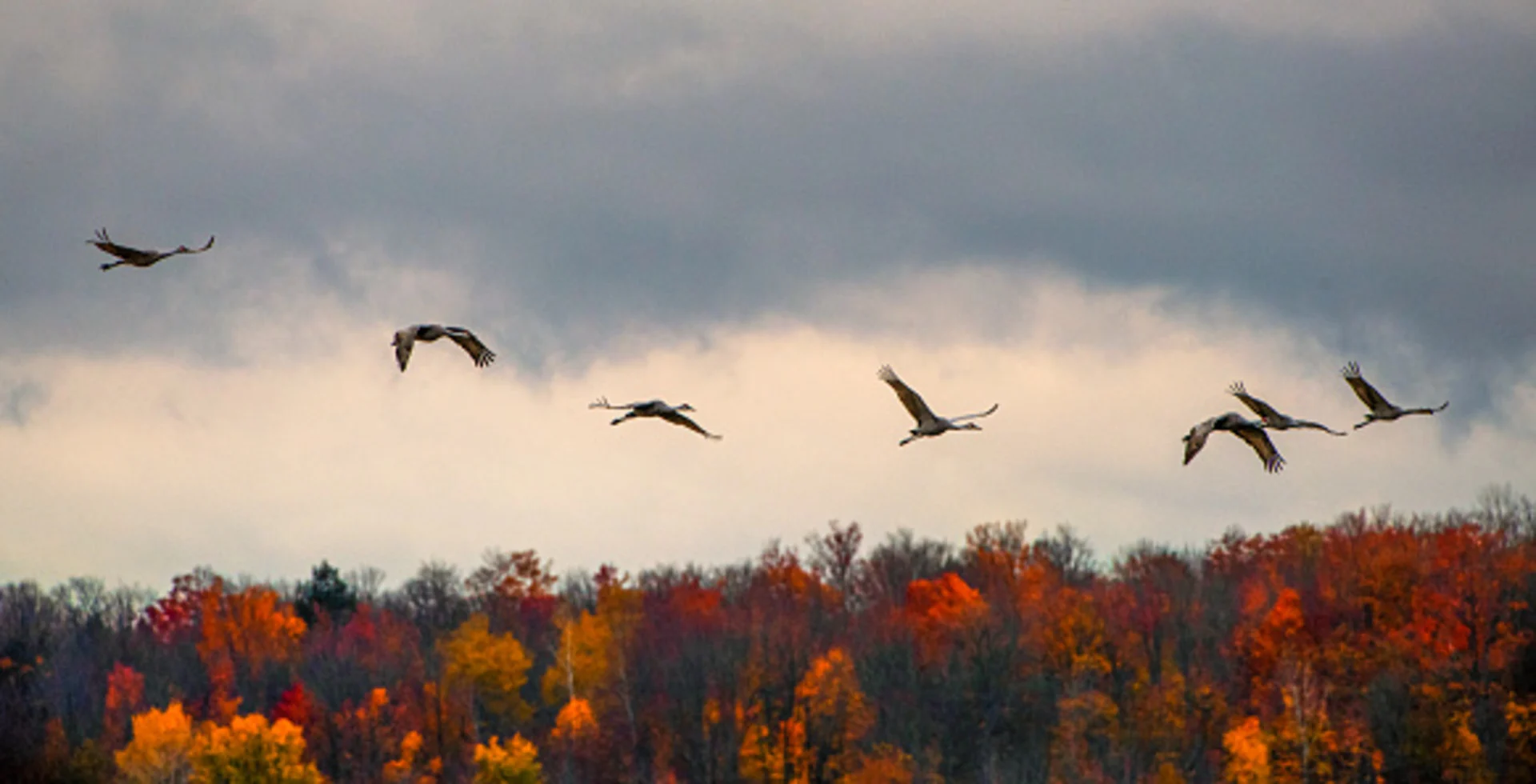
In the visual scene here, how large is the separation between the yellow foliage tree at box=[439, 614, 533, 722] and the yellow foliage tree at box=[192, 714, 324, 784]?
20697 mm

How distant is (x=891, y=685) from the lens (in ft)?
357

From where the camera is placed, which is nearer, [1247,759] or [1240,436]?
[1240,436]

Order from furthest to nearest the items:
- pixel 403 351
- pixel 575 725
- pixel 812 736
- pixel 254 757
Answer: pixel 575 725 < pixel 812 736 < pixel 254 757 < pixel 403 351

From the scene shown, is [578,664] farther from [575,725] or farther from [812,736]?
[812,736]

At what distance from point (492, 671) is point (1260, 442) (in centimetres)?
8621

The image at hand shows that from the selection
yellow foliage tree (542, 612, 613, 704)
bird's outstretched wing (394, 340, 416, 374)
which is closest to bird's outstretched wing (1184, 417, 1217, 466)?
bird's outstretched wing (394, 340, 416, 374)

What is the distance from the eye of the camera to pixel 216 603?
152m

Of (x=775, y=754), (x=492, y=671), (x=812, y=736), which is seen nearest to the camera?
(x=775, y=754)

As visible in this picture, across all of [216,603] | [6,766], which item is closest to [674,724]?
[6,766]

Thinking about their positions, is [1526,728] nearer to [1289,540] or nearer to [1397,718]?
[1397,718]

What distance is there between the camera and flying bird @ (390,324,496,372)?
27.8 m

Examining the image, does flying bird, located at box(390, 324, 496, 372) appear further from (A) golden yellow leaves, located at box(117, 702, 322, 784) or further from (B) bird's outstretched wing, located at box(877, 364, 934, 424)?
(A) golden yellow leaves, located at box(117, 702, 322, 784)

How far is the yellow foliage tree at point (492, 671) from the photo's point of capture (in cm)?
11269

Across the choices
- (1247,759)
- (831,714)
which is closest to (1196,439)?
(1247,759)
